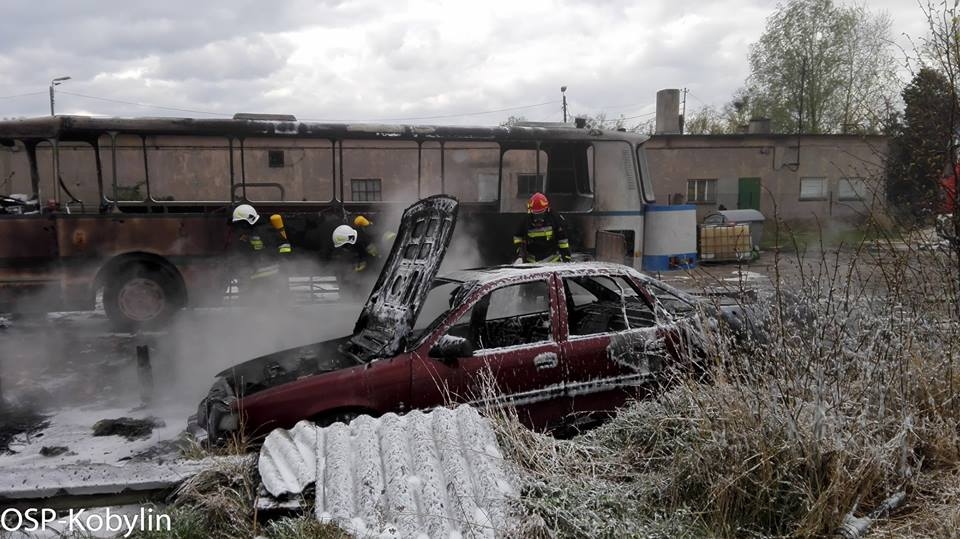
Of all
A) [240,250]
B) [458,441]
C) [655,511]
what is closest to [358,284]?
[240,250]

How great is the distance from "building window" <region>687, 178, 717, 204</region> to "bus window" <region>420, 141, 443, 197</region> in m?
16.1

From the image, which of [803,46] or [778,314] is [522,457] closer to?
[778,314]

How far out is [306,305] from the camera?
30.6 feet

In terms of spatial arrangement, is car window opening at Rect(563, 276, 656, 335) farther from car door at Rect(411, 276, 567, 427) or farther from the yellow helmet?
the yellow helmet

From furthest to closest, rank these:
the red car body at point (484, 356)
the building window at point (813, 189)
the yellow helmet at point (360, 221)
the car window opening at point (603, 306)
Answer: the building window at point (813, 189) < the yellow helmet at point (360, 221) < the car window opening at point (603, 306) < the red car body at point (484, 356)

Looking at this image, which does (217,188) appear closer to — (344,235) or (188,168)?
(188,168)

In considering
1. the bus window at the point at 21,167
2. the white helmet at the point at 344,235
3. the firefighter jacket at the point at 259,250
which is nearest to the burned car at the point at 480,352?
the white helmet at the point at 344,235

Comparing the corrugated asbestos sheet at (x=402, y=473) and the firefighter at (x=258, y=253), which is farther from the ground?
the firefighter at (x=258, y=253)

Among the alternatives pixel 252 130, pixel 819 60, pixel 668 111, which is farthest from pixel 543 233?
pixel 819 60

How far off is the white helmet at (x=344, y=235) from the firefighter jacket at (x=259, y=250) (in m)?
0.64

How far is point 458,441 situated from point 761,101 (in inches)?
1385

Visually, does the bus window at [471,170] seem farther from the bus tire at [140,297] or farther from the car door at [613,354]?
the car door at [613,354]

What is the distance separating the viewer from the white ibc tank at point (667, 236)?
11359 mm

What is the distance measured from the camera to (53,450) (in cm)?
525
